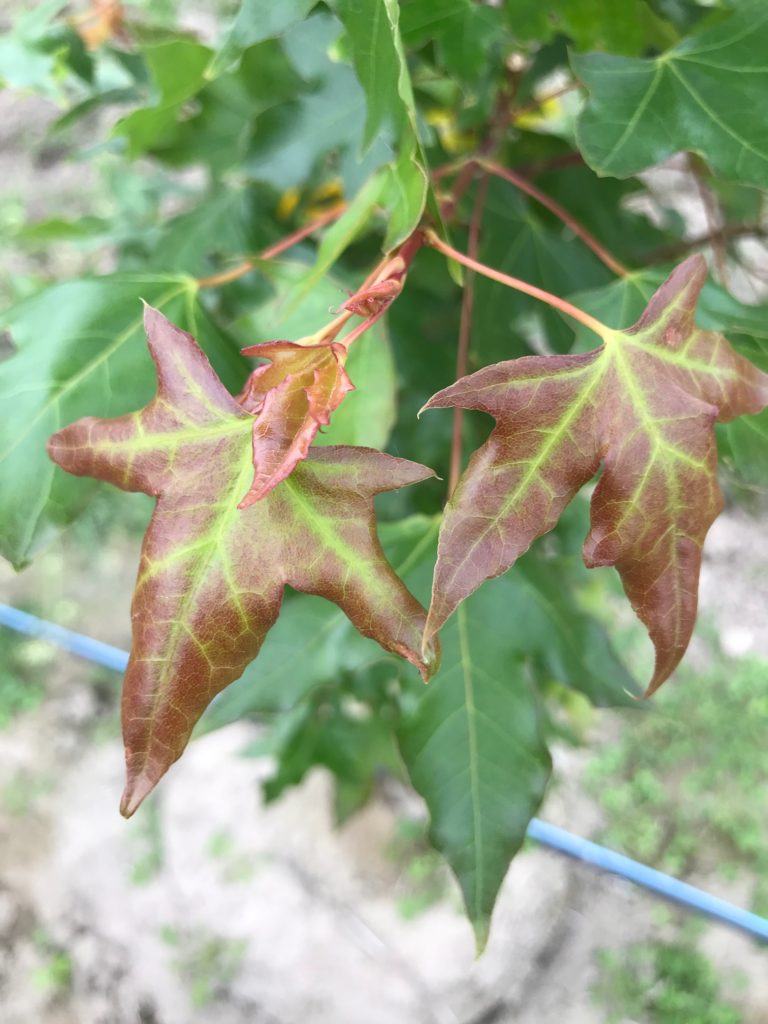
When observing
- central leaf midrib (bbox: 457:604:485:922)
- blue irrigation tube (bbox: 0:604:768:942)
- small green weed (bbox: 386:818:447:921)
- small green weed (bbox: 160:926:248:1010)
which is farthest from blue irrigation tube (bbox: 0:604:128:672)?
central leaf midrib (bbox: 457:604:485:922)

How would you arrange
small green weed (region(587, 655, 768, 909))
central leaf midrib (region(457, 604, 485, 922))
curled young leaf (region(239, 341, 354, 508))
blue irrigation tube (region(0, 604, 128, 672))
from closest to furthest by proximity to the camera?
curled young leaf (region(239, 341, 354, 508))
central leaf midrib (region(457, 604, 485, 922))
small green weed (region(587, 655, 768, 909))
blue irrigation tube (region(0, 604, 128, 672))

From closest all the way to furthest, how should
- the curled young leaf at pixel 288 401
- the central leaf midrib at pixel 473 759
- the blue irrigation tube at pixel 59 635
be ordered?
the curled young leaf at pixel 288 401 → the central leaf midrib at pixel 473 759 → the blue irrigation tube at pixel 59 635

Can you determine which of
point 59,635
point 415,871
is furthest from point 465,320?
point 59,635

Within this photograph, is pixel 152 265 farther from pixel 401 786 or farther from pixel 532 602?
pixel 401 786

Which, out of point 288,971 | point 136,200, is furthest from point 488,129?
point 288,971

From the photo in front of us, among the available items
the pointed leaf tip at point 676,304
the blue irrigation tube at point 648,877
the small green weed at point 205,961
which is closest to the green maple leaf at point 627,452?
Answer: the pointed leaf tip at point 676,304

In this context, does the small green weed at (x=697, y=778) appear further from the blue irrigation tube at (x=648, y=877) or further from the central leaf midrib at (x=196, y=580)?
the central leaf midrib at (x=196, y=580)

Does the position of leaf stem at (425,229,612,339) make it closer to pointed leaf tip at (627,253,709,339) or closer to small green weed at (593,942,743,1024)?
pointed leaf tip at (627,253,709,339)
